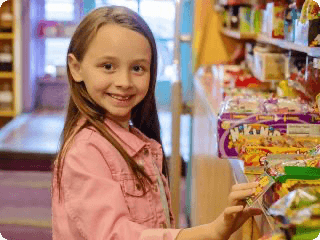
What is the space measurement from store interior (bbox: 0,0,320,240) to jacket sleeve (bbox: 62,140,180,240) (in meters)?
0.21

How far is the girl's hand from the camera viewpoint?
3.14ft

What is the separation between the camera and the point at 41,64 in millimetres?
7336

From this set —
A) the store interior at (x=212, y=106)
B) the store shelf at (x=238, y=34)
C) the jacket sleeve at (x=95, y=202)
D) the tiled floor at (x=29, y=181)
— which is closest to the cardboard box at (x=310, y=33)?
the store interior at (x=212, y=106)

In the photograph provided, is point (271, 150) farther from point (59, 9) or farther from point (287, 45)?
point (59, 9)

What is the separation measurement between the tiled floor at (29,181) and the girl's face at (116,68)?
227 cm

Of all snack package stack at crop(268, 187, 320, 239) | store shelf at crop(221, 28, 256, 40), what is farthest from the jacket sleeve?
store shelf at crop(221, 28, 256, 40)

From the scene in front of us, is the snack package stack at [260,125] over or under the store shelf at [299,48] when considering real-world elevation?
under

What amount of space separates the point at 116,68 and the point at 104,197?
0.27 meters

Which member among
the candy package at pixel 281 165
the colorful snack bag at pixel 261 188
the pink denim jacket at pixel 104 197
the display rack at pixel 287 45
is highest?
the display rack at pixel 287 45

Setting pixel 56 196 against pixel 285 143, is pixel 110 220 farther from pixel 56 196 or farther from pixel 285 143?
pixel 285 143

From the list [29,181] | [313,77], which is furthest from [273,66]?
[29,181]

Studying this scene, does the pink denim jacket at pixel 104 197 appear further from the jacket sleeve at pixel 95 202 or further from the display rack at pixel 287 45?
the display rack at pixel 287 45

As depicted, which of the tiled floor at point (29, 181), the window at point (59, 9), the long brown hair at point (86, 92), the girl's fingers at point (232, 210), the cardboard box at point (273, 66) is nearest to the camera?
the girl's fingers at point (232, 210)

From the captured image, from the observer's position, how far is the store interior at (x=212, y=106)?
1075 millimetres
